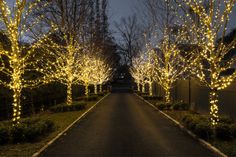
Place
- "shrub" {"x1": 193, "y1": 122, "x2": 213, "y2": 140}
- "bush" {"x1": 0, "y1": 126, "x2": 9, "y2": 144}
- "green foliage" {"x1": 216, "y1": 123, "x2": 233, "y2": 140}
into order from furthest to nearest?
"shrub" {"x1": 193, "y1": 122, "x2": 213, "y2": 140}
"green foliage" {"x1": 216, "y1": 123, "x2": 233, "y2": 140}
"bush" {"x1": 0, "y1": 126, "x2": 9, "y2": 144}

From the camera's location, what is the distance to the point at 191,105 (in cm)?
2694

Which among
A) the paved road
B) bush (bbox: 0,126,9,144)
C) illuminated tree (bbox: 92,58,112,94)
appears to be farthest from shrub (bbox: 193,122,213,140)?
illuminated tree (bbox: 92,58,112,94)

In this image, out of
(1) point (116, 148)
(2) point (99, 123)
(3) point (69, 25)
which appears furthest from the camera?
(3) point (69, 25)

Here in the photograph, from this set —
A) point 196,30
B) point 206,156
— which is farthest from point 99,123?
point 206,156

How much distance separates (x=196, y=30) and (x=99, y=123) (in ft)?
25.0

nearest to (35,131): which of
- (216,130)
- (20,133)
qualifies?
(20,133)

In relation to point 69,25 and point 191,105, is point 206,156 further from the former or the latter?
point 69,25

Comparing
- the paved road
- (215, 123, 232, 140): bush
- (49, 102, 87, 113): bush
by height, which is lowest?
the paved road

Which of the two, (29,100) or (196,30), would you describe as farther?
(29,100)

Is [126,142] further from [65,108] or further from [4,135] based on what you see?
[65,108]

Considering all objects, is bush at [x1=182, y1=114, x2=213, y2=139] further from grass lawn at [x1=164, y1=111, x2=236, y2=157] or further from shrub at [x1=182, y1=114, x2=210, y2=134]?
grass lawn at [x1=164, y1=111, x2=236, y2=157]

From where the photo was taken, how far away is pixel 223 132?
13852 millimetres

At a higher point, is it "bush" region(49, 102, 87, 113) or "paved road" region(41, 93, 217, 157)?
"bush" region(49, 102, 87, 113)

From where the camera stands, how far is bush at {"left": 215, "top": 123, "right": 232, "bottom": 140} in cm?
1383
